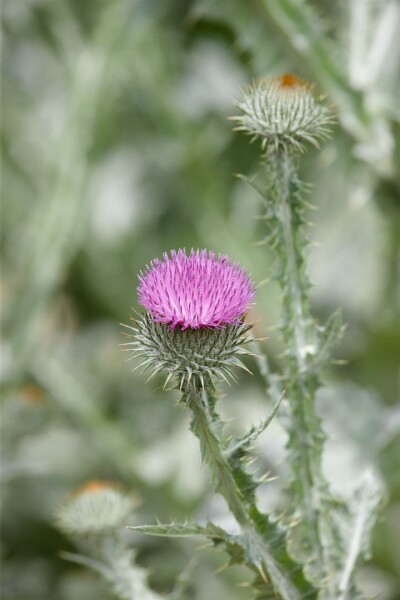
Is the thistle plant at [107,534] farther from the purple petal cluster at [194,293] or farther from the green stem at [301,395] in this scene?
the purple petal cluster at [194,293]

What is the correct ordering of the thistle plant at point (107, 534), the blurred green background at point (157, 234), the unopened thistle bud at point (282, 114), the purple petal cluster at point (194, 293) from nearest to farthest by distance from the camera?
the purple petal cluster at point (194, 293)
the unopened thistle bud at point (282, 114)
the thistle plant at point (107, 534)
the blurred green background at point (157, 234)

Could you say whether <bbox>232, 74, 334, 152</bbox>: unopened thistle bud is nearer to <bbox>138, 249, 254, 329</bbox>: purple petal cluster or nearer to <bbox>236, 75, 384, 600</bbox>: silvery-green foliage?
<bbox>236, 75, 384, 600</bbox>: silvery-green foliage

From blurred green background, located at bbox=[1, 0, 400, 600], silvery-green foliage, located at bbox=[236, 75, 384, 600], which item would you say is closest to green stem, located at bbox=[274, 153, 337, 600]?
silvery-green foliage, located at bbox=[236, 75, 384, 600]

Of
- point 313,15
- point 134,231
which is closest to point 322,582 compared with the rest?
point 313,15

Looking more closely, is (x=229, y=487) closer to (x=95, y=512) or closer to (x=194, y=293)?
(x=194, y=293)

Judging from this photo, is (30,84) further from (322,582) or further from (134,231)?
(322,582)

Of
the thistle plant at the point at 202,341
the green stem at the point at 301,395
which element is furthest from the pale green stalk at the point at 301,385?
the thistle plant at the point at 202,341

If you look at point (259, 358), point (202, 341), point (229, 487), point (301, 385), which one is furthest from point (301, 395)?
point (202, 341)
